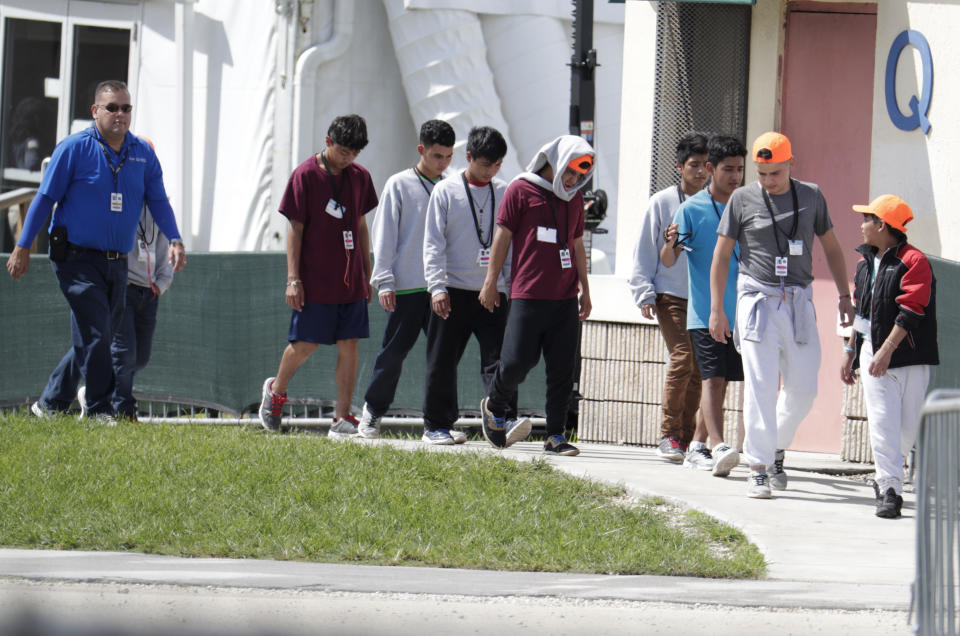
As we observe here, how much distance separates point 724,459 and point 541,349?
4.42ft

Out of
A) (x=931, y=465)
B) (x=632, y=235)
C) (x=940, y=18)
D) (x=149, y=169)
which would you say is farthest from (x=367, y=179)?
(x=931, y=465)

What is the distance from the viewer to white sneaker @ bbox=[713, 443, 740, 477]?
27.8ft

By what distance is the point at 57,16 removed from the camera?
1711cm

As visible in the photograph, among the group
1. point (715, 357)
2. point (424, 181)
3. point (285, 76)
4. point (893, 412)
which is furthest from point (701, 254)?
point (285, 76)

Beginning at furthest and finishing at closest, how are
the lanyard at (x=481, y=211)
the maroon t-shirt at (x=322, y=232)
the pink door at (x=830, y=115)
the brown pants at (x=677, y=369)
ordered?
1. the pink door at (x=830, y=115)
2. the maroon t-shirt at (x=322, y=232)
3. the lanyard at (x=481, y=211)
4. the brown pants at (x=677, y=369)

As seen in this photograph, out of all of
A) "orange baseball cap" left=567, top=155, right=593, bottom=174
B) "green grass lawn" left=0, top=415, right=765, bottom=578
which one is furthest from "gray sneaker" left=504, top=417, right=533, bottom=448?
"orange baseball cap" left=567, top=155, right=593, bottom=174

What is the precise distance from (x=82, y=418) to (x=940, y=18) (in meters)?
6.00

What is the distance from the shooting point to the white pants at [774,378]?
7965 mm

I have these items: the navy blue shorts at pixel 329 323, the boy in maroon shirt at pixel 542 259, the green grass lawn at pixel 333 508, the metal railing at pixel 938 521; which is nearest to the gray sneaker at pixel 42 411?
the green grass lawn at pixel 333 508

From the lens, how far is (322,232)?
A: 31.1ft

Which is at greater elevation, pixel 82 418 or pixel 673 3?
pixel 673 3

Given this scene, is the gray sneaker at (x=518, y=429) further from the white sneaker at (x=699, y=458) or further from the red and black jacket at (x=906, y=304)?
the red and black jacket at (x=906, y=304)

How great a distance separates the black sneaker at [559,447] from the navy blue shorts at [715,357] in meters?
0.99

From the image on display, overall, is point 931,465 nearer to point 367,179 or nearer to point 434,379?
point 434,379
